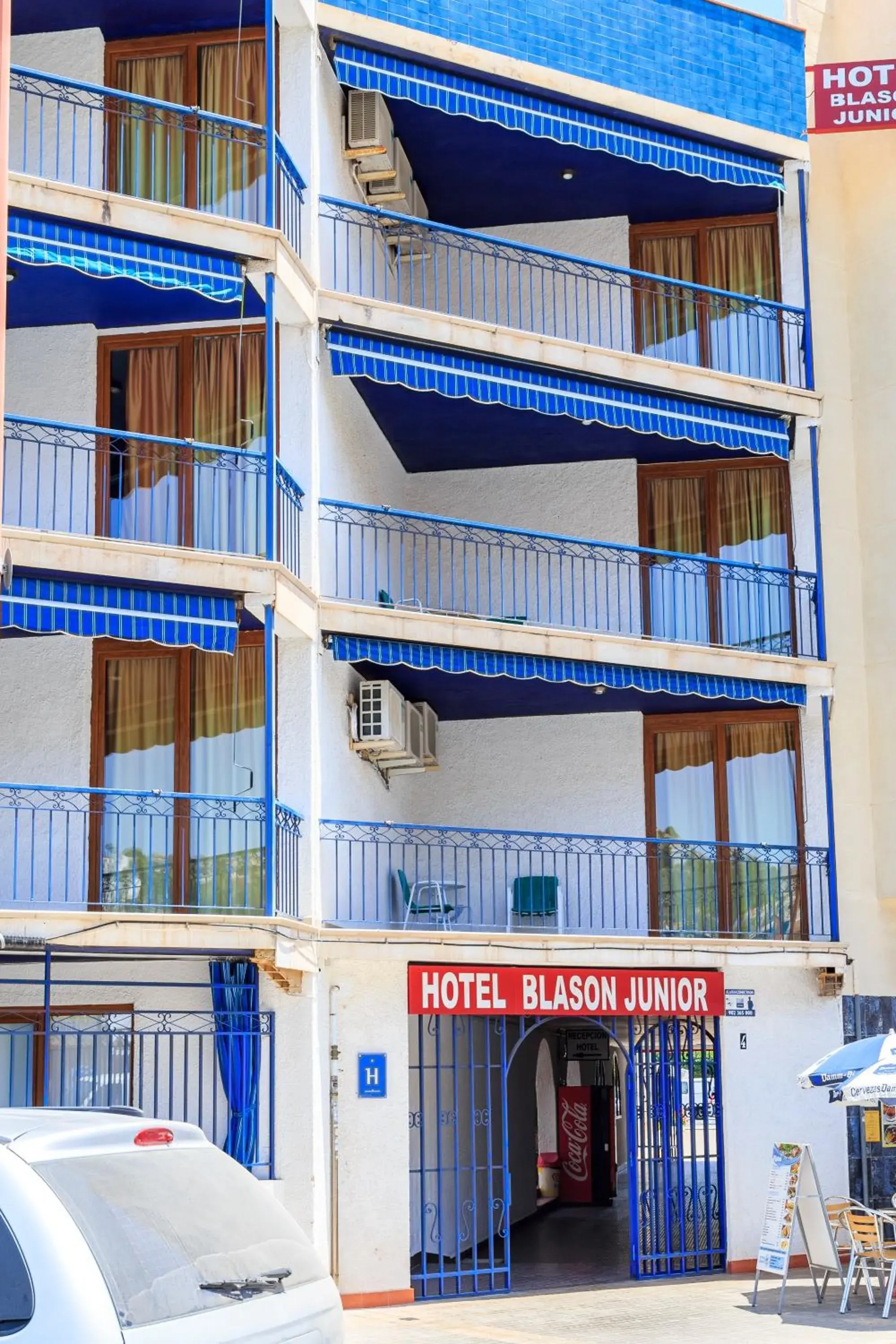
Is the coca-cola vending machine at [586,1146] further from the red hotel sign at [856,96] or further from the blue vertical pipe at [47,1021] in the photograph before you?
the red hotel sign at [856,96]

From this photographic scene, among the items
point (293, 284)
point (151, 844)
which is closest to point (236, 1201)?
point (151, 844)

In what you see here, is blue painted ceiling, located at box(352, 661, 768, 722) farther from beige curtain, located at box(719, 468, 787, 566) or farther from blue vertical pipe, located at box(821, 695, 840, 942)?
beige curtain, located at box(719, 468, 787, 566)

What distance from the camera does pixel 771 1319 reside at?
16.1 m

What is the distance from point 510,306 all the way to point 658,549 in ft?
11.7

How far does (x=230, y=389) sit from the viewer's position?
62.1ft

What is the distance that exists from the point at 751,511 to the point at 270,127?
785 cm

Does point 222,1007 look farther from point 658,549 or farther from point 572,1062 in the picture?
point 572,1062

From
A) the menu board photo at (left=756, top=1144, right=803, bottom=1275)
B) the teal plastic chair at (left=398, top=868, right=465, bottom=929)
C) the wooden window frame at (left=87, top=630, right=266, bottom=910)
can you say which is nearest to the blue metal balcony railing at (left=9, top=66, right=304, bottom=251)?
the wooden window frame at (left=87, top=630, right=266, bottom=910)

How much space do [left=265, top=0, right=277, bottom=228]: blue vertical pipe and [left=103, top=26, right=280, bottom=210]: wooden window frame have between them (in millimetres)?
852

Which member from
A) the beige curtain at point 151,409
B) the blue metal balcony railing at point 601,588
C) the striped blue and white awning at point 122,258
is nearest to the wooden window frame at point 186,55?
the beige curtain at point 151,409

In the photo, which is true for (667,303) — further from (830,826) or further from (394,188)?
(830,826)

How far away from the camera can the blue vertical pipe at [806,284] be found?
2178 centimetres

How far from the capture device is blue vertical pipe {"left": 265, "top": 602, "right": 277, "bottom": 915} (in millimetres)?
16359

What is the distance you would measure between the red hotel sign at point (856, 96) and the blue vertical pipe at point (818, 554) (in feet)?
12.9
